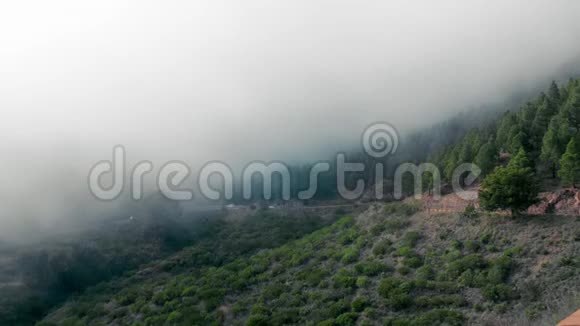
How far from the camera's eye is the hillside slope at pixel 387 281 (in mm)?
25125

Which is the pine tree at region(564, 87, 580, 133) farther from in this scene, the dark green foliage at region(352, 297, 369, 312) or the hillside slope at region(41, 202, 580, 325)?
the dark green foliage at region(352, 297, 369, 312)

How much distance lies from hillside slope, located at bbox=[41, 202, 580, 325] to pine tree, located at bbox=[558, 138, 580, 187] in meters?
2.85

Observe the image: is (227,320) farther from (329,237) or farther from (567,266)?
(567,266)

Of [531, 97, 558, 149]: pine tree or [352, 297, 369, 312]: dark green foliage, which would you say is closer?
[352, 297, 369, 312]: dark green foliage

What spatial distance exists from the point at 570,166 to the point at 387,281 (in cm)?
1357

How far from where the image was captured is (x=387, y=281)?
98.2ft

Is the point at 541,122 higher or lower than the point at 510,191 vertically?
higher

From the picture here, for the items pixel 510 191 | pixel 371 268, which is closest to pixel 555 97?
pixel 510 191

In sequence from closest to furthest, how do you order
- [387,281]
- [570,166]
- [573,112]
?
[387,281]
[570,166]
[573,112]

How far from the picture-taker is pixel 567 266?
1009 inches

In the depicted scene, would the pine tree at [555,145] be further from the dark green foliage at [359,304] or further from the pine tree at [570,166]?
the dark green foliage at [359,304]

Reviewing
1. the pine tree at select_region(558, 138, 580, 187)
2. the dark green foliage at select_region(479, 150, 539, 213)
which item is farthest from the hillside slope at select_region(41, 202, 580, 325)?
the pine tree at select_region(558, 138, 580, 187)

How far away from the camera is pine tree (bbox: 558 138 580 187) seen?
101ft

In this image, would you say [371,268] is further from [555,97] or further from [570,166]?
[555,97]
